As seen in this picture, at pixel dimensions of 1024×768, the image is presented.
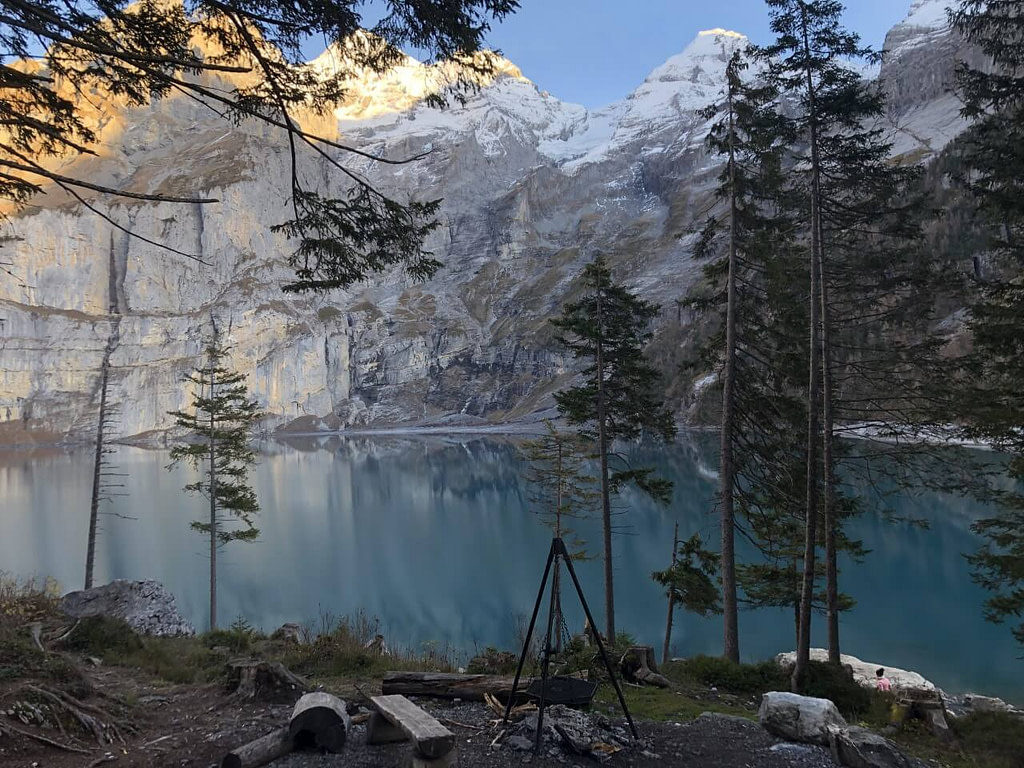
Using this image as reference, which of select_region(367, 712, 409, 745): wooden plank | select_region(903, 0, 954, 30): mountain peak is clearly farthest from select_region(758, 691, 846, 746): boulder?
select_region(903, 0, 954, 30): mountain peak

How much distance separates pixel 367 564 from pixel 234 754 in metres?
28.4

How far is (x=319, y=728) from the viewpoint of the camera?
4074 millimetres

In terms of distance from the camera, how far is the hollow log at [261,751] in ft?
12.0

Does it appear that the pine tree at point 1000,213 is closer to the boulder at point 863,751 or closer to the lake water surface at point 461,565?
the boulder at point 863,751

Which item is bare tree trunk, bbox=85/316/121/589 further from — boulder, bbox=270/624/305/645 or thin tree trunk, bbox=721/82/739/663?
thin tree trunk, bbox=721/82/739/663

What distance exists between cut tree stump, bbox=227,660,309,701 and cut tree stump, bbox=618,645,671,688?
11.7 feet

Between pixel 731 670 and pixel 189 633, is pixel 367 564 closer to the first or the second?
pixel 189 633

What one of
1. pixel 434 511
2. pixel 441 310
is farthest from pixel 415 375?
pixel 434 511

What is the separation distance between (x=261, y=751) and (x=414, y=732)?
1.04m

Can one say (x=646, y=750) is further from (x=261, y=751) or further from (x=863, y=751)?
(x=261, y=751)

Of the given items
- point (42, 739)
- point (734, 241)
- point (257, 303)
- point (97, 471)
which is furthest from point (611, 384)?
point (257, 303)

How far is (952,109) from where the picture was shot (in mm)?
123500

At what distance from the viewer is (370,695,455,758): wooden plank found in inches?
142

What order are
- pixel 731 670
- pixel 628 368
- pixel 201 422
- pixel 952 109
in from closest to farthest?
pixel 731 670
pixel 628 368
pixel 201 422
pixel 952 109
